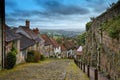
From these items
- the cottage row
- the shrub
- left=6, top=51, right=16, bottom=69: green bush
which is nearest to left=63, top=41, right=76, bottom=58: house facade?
the cottage row

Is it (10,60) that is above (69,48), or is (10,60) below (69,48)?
below

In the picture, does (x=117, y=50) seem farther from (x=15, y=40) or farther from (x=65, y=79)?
(x=15, y=40)

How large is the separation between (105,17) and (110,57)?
3919 millimetres

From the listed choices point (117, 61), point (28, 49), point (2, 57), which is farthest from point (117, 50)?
point (28, 49)

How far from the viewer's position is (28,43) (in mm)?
47406

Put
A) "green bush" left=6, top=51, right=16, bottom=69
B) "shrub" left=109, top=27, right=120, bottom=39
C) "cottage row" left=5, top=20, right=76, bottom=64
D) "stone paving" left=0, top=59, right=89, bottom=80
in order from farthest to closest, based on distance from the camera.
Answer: "cottage row" left=5, top=20, right=76, bottom=64 → "green bush" left=6, top=51, right=16, bottom=69 → "stone paving" left=0, top=59, right=89, bottom=80 → "shrub" left=109, top=27, right=120, bottom=39

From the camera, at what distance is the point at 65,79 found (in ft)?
65.5

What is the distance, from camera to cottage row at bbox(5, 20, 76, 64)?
35.3 meters

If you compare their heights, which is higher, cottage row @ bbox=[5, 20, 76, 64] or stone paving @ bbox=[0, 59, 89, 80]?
cottage row @ bbox=[5, 20, 76, 64]

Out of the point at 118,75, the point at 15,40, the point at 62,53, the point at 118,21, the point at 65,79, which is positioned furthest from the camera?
the point at 62,53

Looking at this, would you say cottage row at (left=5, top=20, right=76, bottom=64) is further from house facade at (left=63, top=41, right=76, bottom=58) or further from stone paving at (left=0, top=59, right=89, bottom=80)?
stone paving at (left=0, top=59, right=89, bottom=80)

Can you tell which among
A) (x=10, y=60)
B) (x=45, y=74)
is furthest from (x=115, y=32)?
(x=10, y=60)

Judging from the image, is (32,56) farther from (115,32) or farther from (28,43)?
(115,32)

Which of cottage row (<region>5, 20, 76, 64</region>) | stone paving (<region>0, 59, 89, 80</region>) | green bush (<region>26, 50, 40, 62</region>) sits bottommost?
stone paving (<region>0, 59, 89, 80</region>)
